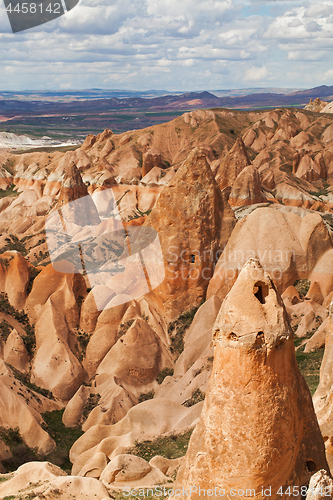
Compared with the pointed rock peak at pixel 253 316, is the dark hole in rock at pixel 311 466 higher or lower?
lower

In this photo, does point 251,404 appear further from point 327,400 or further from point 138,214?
point 138,214

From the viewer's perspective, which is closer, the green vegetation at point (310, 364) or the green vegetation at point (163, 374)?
the green vegetation at point (310, 364)

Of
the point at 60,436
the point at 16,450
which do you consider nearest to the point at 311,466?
the point at 16,450

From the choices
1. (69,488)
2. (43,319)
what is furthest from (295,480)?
(43,319)

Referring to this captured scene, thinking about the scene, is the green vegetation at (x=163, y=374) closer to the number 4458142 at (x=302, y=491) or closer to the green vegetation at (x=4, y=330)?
the green vegetation at (x=4, y=330)

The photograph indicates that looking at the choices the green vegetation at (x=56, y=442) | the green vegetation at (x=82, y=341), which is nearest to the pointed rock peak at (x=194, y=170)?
the green vegetation at (x=82, y=341)
